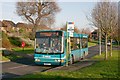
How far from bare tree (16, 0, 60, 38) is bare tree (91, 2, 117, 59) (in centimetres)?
3150

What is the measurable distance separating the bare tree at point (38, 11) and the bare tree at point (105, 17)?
31.5m

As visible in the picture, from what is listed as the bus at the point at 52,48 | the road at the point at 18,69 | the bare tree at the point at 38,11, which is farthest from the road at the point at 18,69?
the bare tree at the point at 38,11

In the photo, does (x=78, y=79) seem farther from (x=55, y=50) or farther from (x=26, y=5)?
(x=26, y=5)

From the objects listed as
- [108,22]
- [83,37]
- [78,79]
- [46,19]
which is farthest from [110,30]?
[46,19]

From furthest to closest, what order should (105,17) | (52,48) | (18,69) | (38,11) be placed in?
(38,11) < (105,17) < (52,48) < (18,69)

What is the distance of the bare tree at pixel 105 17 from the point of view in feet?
87.8

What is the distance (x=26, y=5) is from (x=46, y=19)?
211 inches

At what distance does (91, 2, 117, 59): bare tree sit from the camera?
87.8ft

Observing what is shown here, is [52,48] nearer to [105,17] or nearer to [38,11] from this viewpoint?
[105,17]

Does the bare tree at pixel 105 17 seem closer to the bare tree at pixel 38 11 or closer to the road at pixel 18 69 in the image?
the road at pixel 18 69

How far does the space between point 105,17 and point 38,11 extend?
3479cm

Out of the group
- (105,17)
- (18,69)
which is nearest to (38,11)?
(105,17)

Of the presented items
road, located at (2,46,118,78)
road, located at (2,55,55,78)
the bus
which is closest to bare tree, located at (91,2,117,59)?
the bus

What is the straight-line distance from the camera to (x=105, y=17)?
89.6 feet
